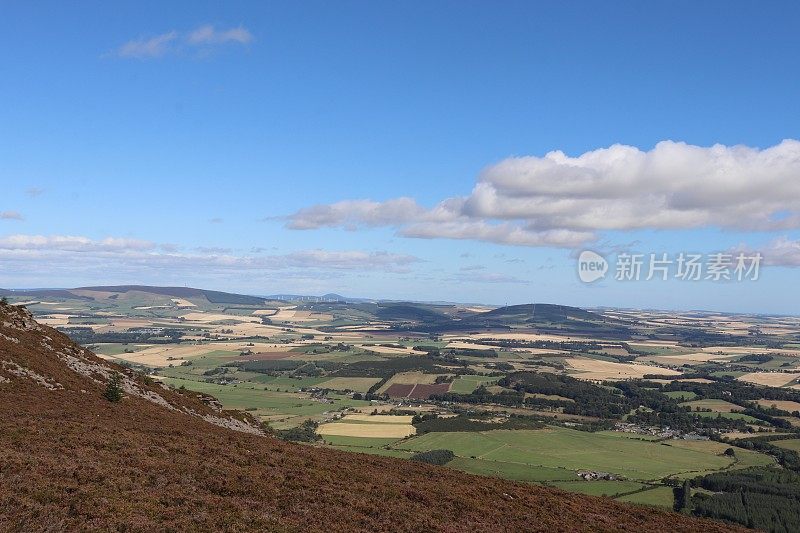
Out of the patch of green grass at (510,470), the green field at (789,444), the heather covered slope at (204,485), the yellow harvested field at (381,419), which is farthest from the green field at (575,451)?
the heather covered slope at (204,485)

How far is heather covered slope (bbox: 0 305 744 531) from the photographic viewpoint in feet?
73.9

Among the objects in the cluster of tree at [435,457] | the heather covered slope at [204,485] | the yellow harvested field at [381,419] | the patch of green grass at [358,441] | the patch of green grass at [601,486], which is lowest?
the yellow harvested field at [381,419]

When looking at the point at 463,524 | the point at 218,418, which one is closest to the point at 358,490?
the point at 463,524

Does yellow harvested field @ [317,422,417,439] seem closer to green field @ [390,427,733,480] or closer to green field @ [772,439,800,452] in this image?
green field @ [390,427,733,480]

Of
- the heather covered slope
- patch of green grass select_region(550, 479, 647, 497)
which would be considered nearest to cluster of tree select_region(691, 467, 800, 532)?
patch of green grass select_region(550, 479, 647, 497)

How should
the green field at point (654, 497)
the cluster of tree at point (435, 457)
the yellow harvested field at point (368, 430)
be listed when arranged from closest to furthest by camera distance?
the green field at point (654, 497) < the cluster of tree at point (435, 457) < the yellow harvested field at point (368, 430)

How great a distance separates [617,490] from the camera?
104875mm

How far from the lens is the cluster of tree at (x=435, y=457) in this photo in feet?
391

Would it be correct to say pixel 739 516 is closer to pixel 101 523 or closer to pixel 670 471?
pixel 670 471

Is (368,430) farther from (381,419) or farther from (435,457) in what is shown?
(435,457)

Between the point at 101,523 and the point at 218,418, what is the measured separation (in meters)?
37.3

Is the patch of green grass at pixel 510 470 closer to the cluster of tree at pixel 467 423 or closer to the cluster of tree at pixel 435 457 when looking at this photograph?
the cluster of tree at pixel 435 457

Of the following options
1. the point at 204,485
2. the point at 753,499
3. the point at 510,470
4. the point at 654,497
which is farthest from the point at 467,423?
the point at 204,485

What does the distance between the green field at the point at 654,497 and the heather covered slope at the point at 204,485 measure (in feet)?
225
